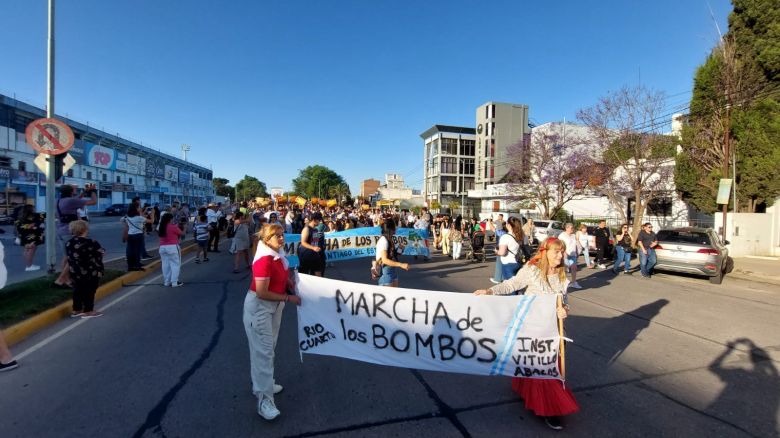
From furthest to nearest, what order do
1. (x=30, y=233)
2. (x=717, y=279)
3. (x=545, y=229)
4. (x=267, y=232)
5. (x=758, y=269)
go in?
(x=545, y=229) → (x=758, y=269) → (x=717, y=279) → (x=30, y=233) → (x=267, y=232)

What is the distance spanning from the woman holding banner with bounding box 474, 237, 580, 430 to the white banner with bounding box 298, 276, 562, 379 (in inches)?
4.7

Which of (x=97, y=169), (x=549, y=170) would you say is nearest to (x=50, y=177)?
(x=549, y=170)

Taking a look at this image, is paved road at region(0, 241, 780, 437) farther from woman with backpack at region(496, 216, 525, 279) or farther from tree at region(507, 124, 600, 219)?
tree at region(507, 124, 600, 219)

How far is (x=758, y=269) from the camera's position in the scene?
12.9 meters

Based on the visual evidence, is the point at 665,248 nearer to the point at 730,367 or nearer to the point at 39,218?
the point at 730,367

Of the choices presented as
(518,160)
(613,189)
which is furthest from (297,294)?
(518,160)

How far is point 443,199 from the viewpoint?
6794 cm

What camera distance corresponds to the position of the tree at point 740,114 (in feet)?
53.4

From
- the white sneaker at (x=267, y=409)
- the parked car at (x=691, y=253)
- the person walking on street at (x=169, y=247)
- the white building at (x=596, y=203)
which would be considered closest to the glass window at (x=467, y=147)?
the white building at (x=596, y=203)

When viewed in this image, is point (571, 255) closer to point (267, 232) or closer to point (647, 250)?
point (647, 250)

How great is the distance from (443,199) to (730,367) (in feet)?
209

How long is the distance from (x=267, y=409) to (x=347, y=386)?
915mm

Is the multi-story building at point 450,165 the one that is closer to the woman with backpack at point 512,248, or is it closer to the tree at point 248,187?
the woman with backpack at point 512,248

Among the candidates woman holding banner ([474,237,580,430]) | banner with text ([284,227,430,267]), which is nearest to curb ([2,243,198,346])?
banner with text ([284,227,430,267])
